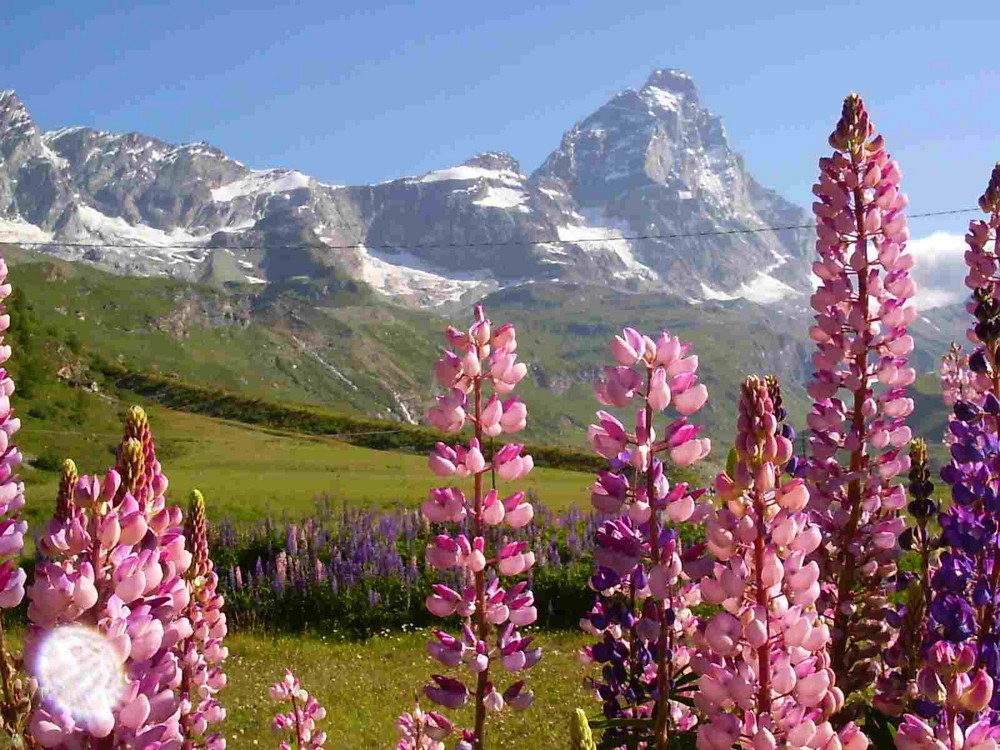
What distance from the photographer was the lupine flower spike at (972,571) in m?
2.38

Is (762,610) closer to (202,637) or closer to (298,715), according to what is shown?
(202,637)

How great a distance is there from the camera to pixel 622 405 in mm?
2996

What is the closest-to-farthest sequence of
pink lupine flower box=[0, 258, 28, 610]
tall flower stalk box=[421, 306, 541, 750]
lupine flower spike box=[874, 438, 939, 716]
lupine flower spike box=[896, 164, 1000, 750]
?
lupine flower spike box=[896, 164, 1000, 750], pink lupine flower box=[0, 258, 28, 610], tall flower stalk box=[421, 306, 541, 750], lupine flower spike box=[874, 438, 939, 716]

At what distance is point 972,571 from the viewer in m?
3.52

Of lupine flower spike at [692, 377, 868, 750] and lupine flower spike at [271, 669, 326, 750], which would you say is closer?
lupine flower spike at [692, 377, 868, 750]

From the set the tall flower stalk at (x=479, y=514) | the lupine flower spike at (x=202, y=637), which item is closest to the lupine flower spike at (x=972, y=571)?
the tall flower stalk at (x=479, y=514)

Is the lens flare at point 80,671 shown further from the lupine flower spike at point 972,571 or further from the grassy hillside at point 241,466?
the grassy hillside at point 241,466

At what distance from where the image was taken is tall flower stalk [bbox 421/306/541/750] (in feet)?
10.8

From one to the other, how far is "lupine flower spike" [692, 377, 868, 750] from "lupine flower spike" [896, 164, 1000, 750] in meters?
0.29

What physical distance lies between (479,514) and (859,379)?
2535mm

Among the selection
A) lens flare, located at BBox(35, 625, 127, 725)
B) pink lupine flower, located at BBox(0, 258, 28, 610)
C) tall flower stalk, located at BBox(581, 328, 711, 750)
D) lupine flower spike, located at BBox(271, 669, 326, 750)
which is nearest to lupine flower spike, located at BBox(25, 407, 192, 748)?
lens flare, located at BBox(35, 625, 127, 725)

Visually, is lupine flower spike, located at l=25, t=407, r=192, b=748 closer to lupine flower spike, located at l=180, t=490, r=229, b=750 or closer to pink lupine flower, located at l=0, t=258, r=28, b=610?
pink lupine flower, located at l=0, t=258, r=28, b=610

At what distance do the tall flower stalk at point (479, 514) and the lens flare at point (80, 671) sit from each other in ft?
3.73

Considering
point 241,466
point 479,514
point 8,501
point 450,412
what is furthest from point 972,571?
point 241,466
